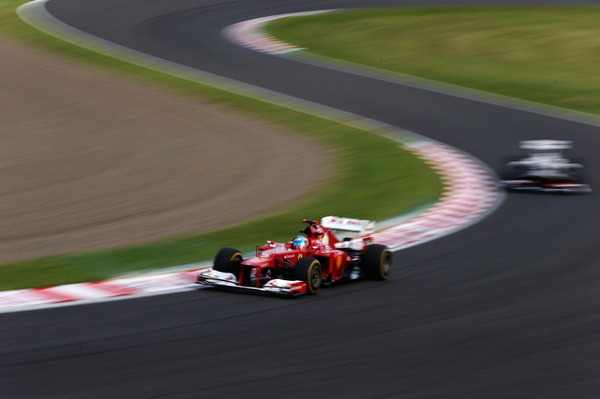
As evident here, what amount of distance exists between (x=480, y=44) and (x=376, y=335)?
21500 millimetres

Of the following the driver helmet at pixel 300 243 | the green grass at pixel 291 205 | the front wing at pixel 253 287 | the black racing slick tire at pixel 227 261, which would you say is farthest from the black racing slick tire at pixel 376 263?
the green grass at pixel 291 205

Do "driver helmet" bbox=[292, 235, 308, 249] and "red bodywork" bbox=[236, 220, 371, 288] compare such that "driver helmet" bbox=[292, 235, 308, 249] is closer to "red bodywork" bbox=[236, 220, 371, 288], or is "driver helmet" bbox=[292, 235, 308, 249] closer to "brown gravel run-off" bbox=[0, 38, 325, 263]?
"red bodywork" bbox=[236, 220, 371, 288]

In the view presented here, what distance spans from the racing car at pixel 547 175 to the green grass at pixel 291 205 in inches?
52.5

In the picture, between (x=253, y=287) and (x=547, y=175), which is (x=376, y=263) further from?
(x=547, y=175)

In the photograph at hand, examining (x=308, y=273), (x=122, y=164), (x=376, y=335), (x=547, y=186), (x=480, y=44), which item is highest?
(x=480, y=44)

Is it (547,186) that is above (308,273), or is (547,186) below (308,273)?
above

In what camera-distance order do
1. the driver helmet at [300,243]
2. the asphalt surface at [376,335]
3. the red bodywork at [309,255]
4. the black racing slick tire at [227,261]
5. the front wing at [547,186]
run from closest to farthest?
1. the asphalt surface at [376,335]
2. the red bodywork at [309,255]
3. the black racing slick tire at [227,261]
4. the driver helmet at [300,243]
5. the front wing at [547,186]

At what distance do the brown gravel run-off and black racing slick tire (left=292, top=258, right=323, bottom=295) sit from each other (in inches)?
130

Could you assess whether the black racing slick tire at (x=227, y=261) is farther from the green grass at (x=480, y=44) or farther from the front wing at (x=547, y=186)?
the green grass at (x=480, y=44)

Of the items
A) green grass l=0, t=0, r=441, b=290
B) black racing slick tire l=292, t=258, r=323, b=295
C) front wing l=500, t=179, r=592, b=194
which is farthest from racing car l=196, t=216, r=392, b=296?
front wing l=500, t=179, r=592, b=194

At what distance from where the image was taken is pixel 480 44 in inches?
1158

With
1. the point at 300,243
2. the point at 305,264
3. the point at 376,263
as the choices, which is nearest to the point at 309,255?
the point at 300,243

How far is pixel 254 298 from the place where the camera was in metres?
10.4

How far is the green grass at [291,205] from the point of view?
464 inches
